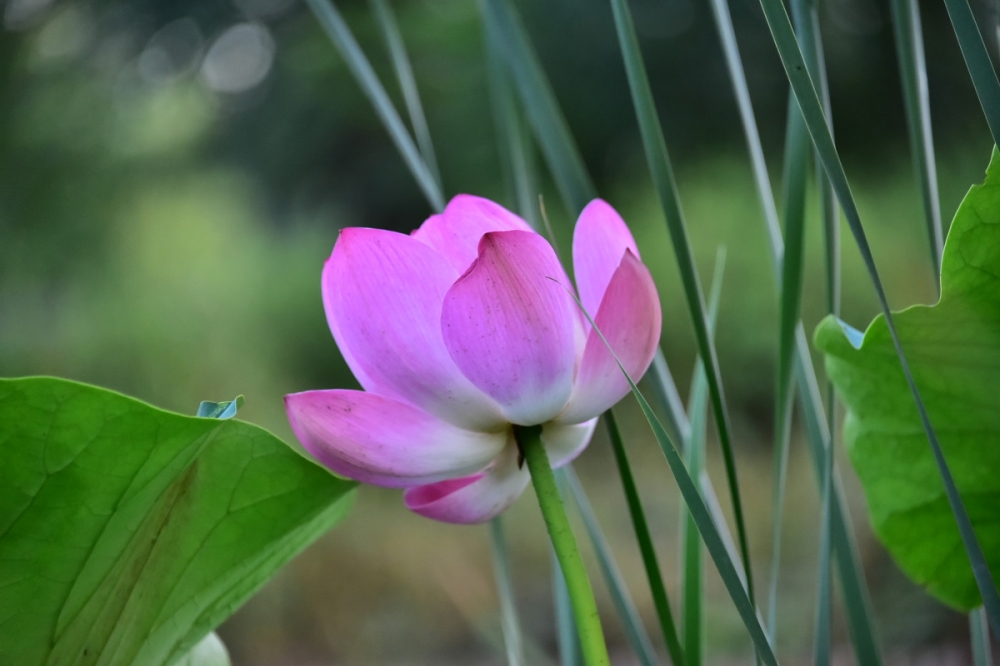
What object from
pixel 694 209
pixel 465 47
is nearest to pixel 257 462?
pixel 694 209

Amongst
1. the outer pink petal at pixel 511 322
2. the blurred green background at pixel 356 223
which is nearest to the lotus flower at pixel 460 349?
the outer pink petal at pixel 511 322

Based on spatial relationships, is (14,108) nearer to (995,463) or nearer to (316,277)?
(316,277)

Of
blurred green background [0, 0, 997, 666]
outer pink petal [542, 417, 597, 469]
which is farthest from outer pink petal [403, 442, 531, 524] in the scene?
blurred green background [0, 0, 997, 666]

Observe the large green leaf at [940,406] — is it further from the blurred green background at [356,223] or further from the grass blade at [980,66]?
the blurred green background at [356,223]

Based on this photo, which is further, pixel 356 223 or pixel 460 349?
pixel 356 223

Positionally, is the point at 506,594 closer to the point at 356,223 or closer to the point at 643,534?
the point at 643,534

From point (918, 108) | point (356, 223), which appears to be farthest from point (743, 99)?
point (356, 223)

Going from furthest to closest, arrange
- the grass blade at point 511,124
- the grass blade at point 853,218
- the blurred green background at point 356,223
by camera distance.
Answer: the blurred green background at point 356,223
the grass blade at point 511,124
the grass blade at point 853,218
